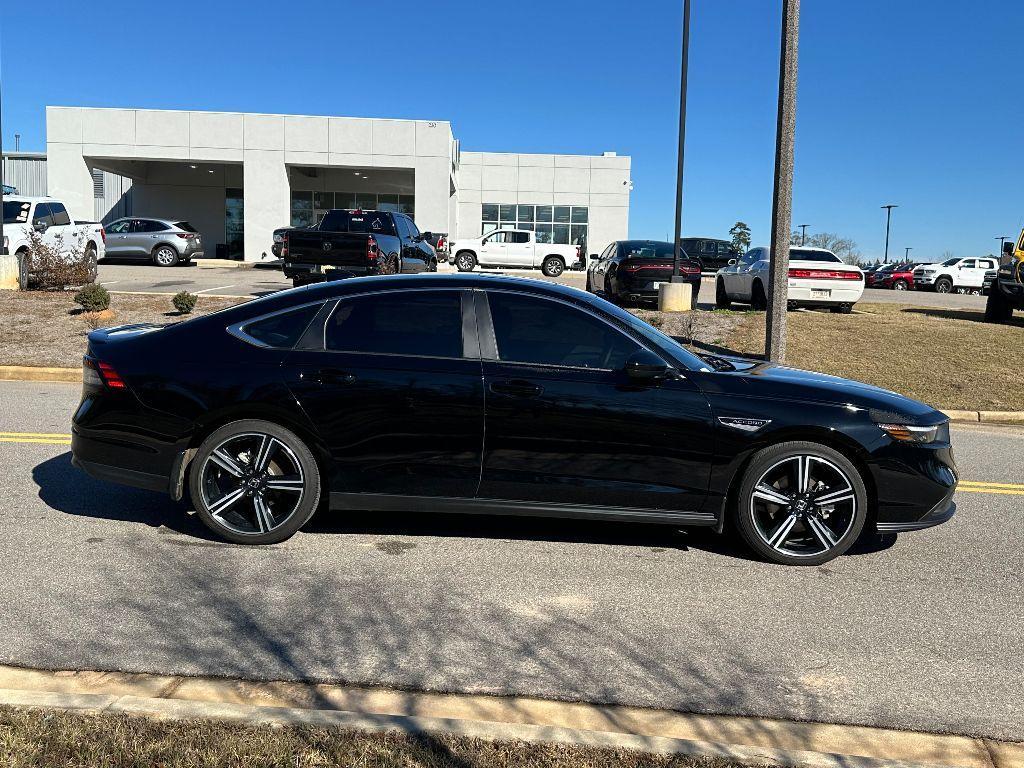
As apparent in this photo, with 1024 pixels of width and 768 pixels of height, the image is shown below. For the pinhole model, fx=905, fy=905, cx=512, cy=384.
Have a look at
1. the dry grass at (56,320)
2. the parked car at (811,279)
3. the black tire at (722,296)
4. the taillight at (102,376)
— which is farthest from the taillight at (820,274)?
the taillight at (102,376)

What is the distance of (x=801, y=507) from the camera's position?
5066 mm

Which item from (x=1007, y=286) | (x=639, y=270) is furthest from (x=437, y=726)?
(x=1007, y=286)

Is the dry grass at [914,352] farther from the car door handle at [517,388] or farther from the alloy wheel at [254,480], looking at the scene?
the alloy wheel at [254,480]

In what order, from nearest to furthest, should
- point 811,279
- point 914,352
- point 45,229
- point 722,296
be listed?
1. point 914,352
2. point 811,279
3. point 45,229
4. point 722,296

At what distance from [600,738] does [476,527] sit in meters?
2.77

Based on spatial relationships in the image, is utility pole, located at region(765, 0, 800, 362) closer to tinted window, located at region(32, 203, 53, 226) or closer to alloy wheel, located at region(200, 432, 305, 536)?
alloy wheel, located at region(200, 432, 305, 536)

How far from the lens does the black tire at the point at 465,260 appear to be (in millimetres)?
35500

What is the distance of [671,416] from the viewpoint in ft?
16.3

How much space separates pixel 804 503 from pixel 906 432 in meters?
0.69

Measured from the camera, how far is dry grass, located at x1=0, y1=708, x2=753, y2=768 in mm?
2787

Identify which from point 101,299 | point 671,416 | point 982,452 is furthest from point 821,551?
point 101,299

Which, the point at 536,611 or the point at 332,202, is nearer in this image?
the point at 536,611

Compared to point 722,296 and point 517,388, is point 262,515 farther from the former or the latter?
point 722,296

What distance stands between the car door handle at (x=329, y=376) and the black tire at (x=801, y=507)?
2.29 metres
